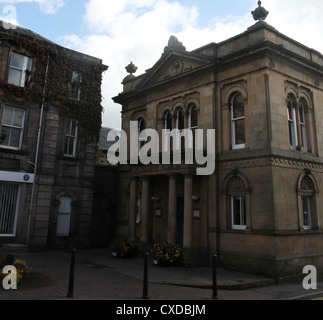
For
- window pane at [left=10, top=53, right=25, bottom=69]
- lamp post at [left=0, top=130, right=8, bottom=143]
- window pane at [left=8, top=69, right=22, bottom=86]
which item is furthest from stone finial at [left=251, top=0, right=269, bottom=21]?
lamp post at [left=0, top=130, right=8, bottom=143]

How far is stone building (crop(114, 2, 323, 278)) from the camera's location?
12.9 m

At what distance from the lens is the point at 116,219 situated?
66.8 ft

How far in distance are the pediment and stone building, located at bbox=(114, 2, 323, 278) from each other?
80 millimetres

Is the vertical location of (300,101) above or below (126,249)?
above

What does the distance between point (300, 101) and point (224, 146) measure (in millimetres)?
4258

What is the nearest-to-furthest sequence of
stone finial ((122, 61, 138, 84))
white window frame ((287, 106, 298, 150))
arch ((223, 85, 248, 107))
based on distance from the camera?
arch ((223, 85, 248, 107))
white window frame ((287, 106, 298, 150))
stone finial ((122, 61, 138, 84))

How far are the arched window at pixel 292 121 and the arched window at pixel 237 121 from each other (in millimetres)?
2091

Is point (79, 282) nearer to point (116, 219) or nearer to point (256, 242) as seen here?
point (256, 242)

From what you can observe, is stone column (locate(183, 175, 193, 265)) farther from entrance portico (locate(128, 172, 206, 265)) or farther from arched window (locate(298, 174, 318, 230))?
arched window (locate(298, 174, 318, 230))

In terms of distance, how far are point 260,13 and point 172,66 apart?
5365 millimetres

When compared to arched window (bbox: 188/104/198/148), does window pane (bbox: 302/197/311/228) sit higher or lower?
lower

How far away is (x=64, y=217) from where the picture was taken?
18172 millimetres

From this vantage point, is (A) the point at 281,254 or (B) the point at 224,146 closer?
(A) the point at 281,254
